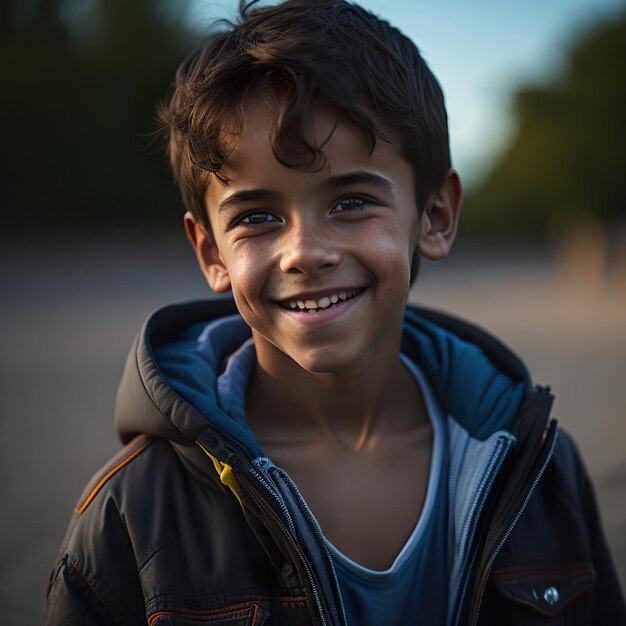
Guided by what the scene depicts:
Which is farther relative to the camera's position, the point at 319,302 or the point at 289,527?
the point at 319,302

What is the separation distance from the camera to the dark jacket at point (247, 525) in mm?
1676

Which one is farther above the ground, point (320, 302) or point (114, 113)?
point (114, 113)

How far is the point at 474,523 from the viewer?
1815mm

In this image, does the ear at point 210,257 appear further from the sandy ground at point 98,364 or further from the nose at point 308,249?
the sandy ground at point 98,364

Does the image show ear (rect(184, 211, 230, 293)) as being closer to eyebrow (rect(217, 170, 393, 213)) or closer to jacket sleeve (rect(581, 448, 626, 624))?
eyebrow (rect(217, 170, 393, 213))

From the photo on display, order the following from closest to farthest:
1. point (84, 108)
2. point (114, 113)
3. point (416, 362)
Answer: point (416, 362)
point (84, 108)
point (114, 113)

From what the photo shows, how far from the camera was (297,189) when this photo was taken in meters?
1.71

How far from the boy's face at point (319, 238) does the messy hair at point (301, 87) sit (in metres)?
0.04

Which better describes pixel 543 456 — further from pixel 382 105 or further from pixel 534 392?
pixel 382 105

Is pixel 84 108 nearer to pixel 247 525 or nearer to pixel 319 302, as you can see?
pixel 319 302

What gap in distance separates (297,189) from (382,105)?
31 centimetres

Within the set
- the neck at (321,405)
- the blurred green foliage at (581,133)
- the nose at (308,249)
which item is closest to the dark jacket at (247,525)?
the neck at (321,405)

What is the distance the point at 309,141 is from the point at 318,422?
801 mm

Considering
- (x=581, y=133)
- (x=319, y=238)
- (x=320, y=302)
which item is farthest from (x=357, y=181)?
(x=581, y=133)
